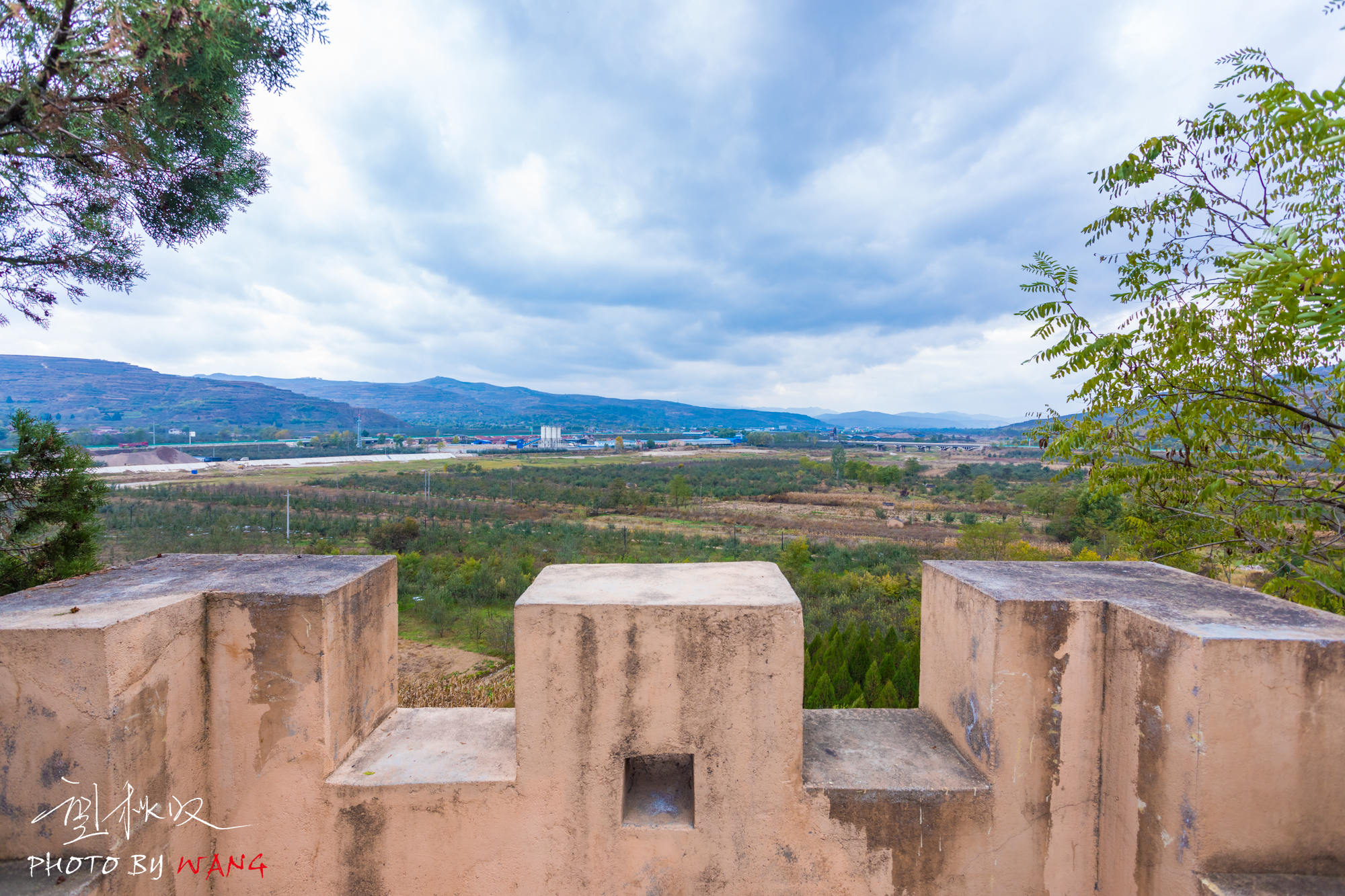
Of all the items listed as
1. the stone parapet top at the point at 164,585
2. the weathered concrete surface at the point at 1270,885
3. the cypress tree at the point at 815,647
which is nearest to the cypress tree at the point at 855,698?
the cypress tree at the point at 815,647

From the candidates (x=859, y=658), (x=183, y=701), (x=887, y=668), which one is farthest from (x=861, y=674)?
(x=183, y=701)

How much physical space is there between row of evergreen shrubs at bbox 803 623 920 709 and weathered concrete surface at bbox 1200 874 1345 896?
90.7 inches

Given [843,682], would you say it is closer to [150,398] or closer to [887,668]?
[887,668]

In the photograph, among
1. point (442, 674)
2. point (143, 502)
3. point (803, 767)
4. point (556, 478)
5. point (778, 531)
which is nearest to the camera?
point (803, 767)

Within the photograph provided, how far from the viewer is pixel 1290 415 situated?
12.7ft

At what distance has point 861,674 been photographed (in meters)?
5.88

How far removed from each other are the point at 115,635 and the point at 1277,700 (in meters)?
4.03

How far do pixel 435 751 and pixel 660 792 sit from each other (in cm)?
106

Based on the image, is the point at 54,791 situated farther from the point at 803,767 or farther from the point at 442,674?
the point at 442,674

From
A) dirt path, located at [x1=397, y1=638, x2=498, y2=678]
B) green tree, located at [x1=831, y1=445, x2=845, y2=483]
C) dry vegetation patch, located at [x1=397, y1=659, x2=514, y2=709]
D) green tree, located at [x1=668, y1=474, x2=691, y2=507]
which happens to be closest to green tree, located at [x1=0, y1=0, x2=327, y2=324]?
dry vegetation patch, located at [x1=397, y1=659, x2=514, y2=709]

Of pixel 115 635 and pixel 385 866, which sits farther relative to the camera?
pixel 385 866

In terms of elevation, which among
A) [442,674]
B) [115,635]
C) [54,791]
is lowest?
[442,674]

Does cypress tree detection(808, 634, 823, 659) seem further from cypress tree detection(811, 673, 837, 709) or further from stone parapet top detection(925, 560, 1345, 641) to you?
stone parapet top detection(925, 560, 1345, 641)

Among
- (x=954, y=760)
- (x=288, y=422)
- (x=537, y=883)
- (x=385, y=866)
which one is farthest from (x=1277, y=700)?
(x=288, y=422)
